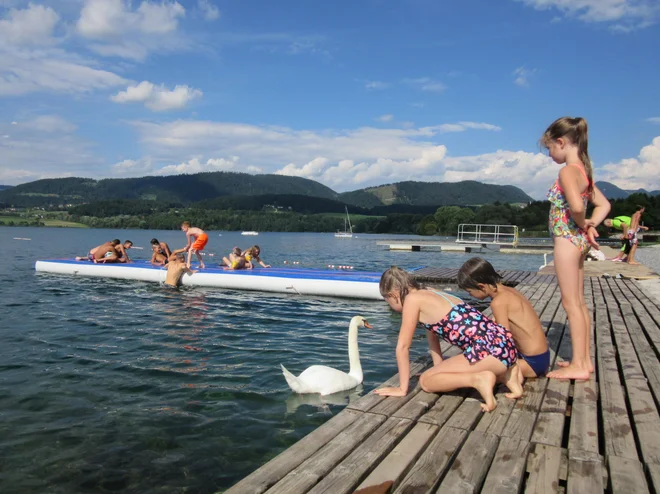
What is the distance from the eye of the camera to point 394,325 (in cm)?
1161

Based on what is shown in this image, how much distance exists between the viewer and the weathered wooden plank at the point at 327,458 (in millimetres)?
2725

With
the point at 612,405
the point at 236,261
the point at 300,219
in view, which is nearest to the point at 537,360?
the point at 612,405

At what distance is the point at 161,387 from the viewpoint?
7000mm

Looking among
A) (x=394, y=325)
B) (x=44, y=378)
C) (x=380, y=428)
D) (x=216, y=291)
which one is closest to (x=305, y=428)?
(x=380, y=428)

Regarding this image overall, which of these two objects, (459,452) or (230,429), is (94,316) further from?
(459,452)

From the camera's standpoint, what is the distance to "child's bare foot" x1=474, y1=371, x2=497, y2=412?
383 cm

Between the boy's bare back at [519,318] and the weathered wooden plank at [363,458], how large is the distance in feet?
4.58

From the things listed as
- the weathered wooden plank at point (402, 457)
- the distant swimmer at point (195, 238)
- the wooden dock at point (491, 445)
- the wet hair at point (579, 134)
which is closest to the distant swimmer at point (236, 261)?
the distant swimmer at point (195, 238)

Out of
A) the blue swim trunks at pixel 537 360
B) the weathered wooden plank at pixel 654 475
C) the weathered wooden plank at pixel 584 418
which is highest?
the blue swim trunks at pixel 537 360

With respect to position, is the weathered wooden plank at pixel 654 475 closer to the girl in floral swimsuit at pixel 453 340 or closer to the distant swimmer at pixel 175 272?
the girl in floral swimsuit at pixel 453 340

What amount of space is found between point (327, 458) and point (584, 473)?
57.8 inches

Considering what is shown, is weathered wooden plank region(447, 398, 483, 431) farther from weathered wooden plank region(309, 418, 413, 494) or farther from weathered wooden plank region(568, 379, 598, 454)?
weathered wooden plank region(568, 379, 598, 454)

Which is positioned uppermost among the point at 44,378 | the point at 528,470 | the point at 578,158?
the point at 578,158

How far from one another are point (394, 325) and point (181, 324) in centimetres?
487
